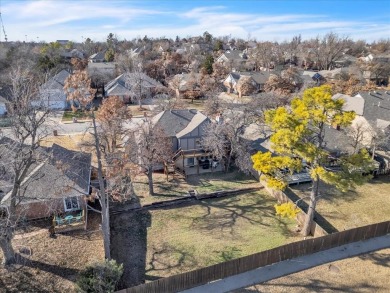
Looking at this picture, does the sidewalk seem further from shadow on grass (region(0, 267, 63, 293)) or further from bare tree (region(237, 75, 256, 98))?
bare tree (region(237, 75, 256, 98))

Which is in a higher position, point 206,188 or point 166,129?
point 166,129

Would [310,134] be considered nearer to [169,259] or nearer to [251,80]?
[169,259]

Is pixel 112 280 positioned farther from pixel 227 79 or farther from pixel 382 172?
pixel 227 79

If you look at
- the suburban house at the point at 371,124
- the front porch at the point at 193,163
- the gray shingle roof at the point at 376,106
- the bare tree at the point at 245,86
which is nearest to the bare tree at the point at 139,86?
the bare tree at the point at 245,86

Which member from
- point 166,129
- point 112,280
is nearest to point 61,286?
point 112,280

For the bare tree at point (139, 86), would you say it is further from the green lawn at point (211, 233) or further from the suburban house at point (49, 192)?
the green lawn at point (211, 233)

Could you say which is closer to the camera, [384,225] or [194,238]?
[384,225]

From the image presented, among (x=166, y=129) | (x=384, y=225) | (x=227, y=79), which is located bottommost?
(x=384, y=225)
